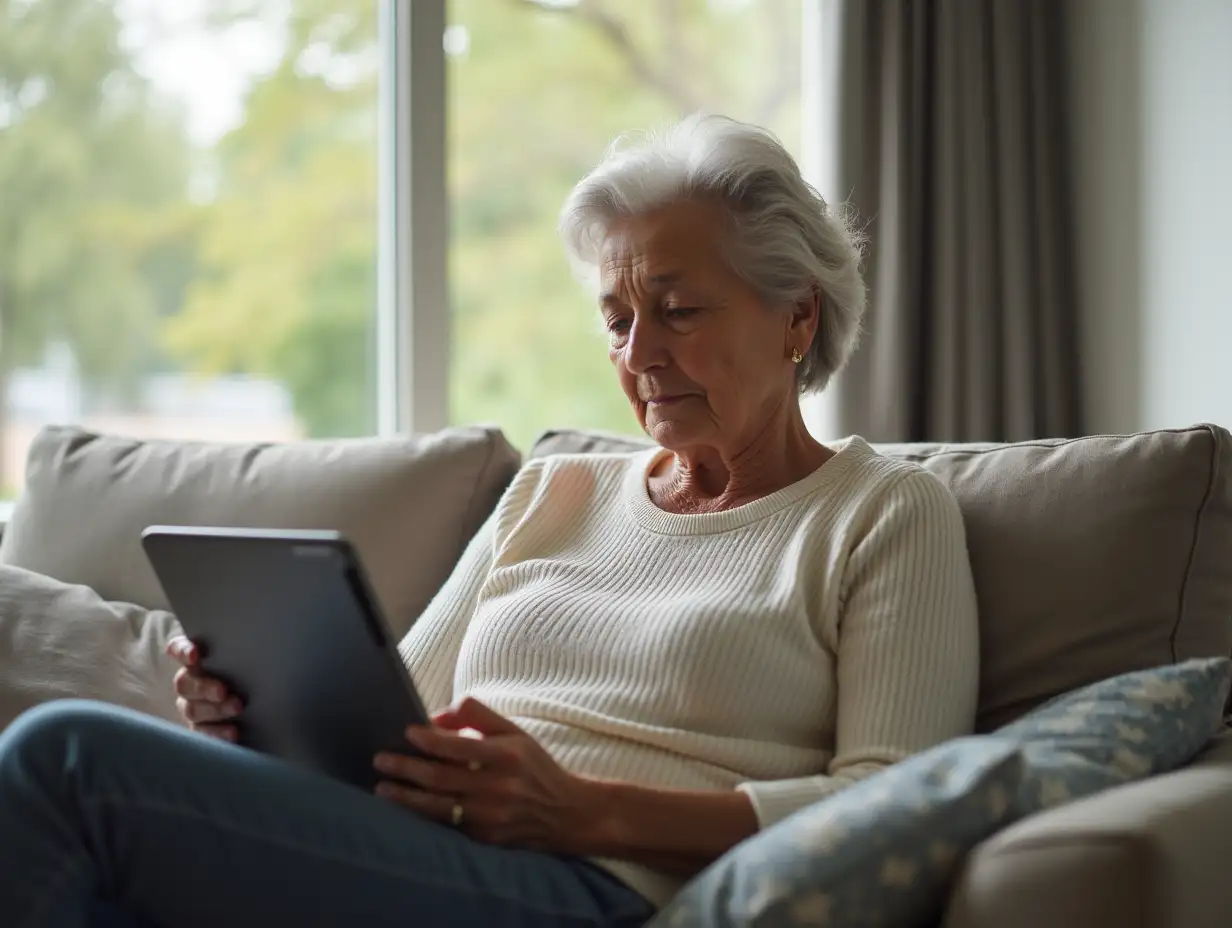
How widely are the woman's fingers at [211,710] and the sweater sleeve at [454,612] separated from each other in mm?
Result: 248

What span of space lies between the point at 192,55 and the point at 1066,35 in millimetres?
1802

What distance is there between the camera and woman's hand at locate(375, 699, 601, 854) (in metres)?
1.24

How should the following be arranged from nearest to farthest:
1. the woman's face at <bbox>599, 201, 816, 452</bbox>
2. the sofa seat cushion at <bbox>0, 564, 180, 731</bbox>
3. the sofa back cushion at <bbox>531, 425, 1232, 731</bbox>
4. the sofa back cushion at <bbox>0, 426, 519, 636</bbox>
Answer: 1. the sofa back cushion at <bbox>531, 425, 1232, 731</bbox>
2. the woman's face at <bbox>599, 201, 816, 452</bbox>
3. the sofa seat cushion at <bbox>0, 564, 180, 731</bbox>
4. the sofa back cushion at <bbox>0, 426, 519, 636</bbox>

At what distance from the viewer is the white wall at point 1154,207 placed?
246 centimetres

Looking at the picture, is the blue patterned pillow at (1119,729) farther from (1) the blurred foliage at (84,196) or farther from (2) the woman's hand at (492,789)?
(1) the blurred foliage at (84,196)

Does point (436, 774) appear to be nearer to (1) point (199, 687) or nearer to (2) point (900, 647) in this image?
(1) point (199, 687)

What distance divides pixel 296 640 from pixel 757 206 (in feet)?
2.51

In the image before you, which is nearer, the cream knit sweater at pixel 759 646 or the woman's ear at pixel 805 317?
the cream knit sweater at pixel 759 646

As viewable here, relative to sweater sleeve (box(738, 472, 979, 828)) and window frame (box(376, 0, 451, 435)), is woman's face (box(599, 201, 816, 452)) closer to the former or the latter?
sweater sleeve (box(738, 472, 979, 828))

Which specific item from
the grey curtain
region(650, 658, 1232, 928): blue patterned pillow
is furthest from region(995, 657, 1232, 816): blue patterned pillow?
the grey curtain

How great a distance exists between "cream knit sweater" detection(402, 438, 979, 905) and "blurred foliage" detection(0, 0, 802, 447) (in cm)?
162

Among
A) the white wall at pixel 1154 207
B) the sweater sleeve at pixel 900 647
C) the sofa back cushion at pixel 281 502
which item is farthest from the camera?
the white wall at pixel 1154 207

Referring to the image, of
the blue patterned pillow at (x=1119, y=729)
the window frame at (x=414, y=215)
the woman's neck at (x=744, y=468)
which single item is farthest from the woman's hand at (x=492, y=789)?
the window frame at (x=414, y=215)

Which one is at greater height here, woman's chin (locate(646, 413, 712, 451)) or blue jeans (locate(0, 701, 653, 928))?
woman's chin (locate(646, 413, 712, 451))
